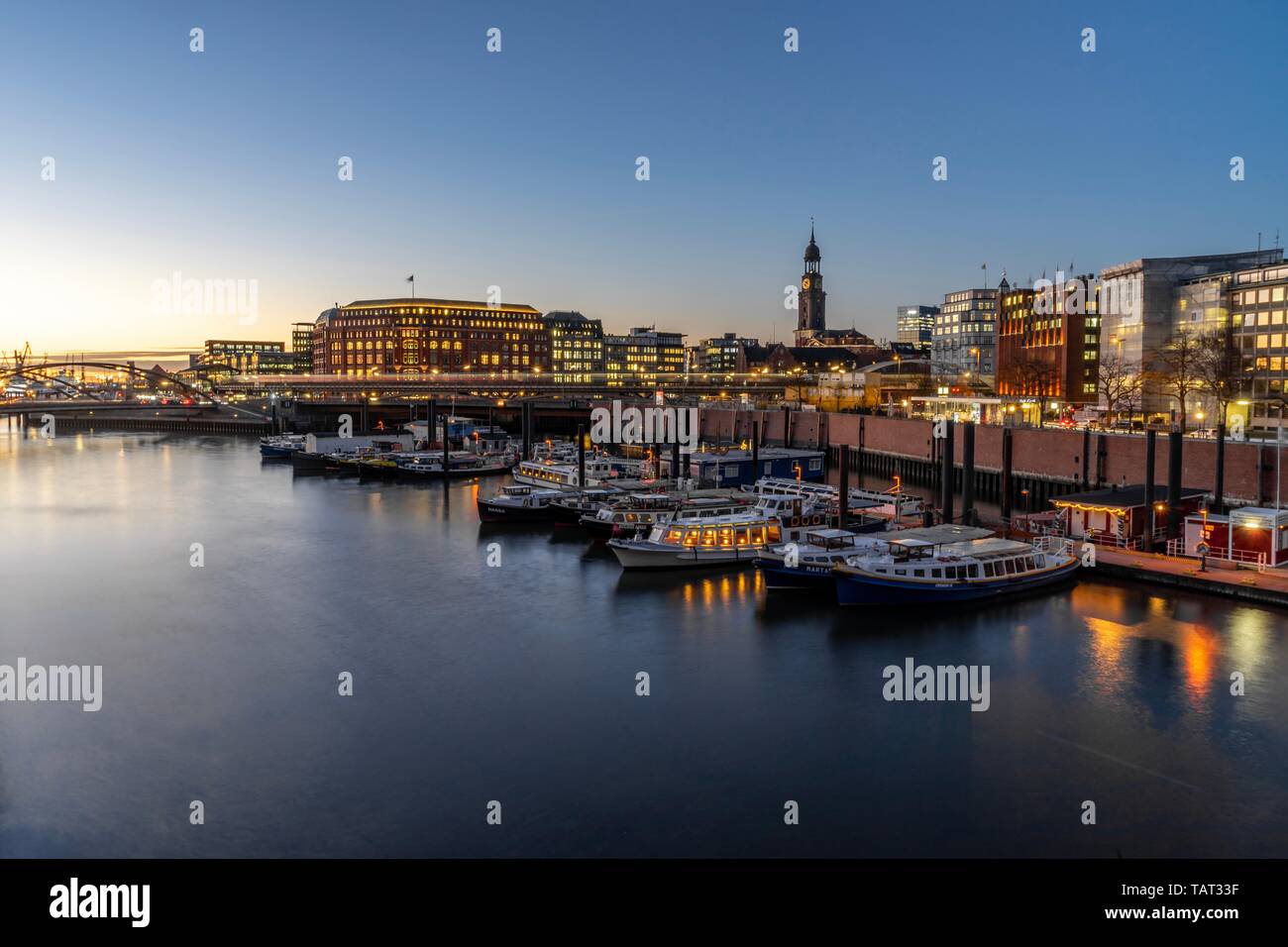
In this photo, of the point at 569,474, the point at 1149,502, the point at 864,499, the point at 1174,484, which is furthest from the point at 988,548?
the point at 569,474

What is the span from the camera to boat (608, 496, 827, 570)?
32.4 metres

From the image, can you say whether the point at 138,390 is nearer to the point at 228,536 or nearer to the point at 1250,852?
the point at 228,536

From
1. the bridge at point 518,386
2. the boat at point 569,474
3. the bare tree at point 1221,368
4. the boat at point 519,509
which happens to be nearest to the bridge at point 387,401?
the bridge at point 518,386

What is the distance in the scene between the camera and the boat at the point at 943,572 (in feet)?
87.8

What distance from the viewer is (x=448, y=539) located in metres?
40.7

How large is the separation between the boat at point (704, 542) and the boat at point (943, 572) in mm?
5169

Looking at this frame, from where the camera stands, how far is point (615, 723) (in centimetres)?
1916

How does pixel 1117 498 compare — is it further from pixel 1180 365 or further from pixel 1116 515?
pixel 1180 365

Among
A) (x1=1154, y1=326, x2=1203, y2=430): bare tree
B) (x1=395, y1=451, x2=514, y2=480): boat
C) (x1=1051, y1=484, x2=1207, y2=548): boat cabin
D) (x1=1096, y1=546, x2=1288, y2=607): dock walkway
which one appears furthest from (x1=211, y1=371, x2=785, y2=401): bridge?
(x1=1096, y1=546, x2=1288, y2=607): dock walkway

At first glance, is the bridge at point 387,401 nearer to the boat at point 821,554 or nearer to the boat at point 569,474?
the boat at point 569,474

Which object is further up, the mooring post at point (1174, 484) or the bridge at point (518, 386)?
the bridge at point (518, 386)

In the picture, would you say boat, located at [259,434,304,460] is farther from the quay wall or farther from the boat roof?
the boat roof
